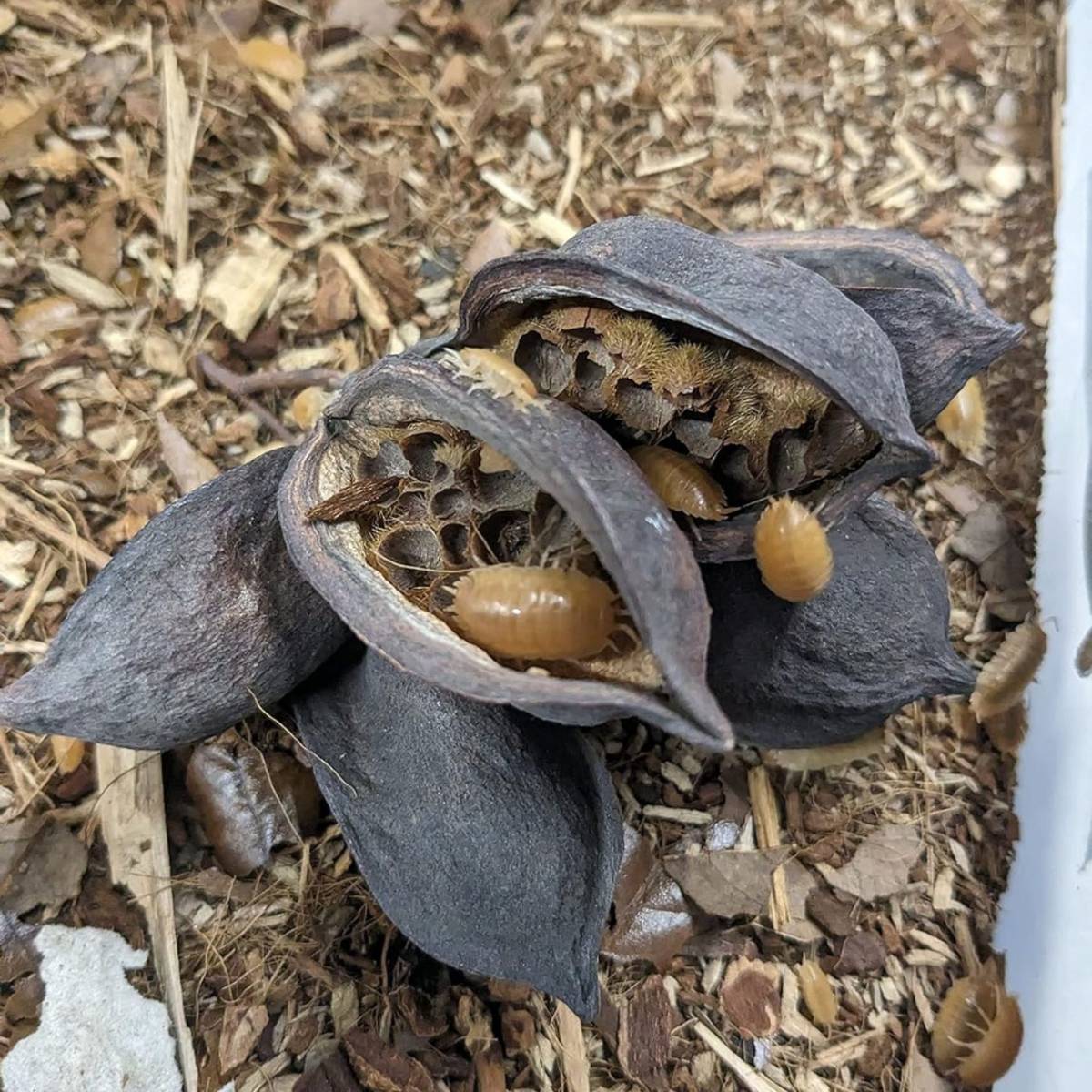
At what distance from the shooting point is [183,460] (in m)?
1.62

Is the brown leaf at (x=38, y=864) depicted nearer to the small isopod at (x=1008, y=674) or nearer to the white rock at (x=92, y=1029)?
the white rock at (x=92, y=1029)

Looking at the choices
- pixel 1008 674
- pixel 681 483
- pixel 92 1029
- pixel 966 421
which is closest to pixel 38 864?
pixel 92 1029

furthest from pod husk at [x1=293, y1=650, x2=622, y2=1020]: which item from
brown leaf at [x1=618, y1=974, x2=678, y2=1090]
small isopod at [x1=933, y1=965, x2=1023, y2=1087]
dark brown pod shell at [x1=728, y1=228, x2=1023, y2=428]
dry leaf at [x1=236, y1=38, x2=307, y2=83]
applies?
dry leaf at [x1=236, y1=38, x2=307, y2=83]

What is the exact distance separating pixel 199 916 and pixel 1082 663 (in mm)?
1449

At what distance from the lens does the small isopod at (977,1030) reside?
4.90 ft

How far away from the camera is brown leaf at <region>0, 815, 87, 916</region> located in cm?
140

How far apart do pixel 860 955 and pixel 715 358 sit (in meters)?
1.09

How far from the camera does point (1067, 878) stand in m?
1.55

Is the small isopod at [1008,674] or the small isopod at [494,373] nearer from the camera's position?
the small isopod at [494,373]

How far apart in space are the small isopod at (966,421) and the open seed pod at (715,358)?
2.56 feet

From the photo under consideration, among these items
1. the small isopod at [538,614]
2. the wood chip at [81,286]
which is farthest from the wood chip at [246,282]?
the small isopod at [538,614]

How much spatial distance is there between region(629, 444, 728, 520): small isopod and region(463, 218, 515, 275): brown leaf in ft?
2.79

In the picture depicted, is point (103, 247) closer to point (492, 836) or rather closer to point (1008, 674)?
point (492, 836)

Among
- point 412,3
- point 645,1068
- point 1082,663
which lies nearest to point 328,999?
point 645,1068
